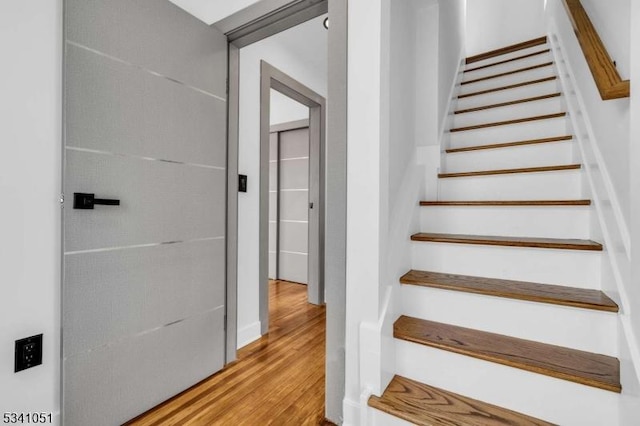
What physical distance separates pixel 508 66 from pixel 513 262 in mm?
2457

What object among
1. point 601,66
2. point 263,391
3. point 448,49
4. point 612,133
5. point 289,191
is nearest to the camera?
point 601,66

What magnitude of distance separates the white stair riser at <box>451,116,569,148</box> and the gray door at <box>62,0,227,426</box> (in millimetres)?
1785

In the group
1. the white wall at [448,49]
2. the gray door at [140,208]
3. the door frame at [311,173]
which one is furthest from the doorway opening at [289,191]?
the gray door at [140,208]

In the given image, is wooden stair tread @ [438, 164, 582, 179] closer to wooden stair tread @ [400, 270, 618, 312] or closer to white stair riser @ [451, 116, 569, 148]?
white stair riser @ [451, 116, 569, 148]

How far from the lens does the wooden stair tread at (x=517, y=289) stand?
1.06m

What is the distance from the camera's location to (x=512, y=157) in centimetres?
187

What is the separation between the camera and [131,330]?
1428mm

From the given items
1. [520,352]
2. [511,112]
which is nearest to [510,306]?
[520,352]

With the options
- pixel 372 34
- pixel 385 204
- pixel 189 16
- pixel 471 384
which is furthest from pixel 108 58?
pixel 471 384

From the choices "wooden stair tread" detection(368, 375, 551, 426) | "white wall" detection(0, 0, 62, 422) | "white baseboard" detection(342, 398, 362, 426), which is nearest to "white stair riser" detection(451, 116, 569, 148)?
"wooden stair tread" detection(368, 375, 551, 426)

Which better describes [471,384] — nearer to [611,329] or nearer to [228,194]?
[611,329]

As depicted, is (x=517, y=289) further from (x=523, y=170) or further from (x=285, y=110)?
(x=285, y=110)

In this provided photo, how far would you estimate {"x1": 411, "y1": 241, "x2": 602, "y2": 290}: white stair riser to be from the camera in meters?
1.22

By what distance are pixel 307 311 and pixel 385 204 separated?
2.05 meters
